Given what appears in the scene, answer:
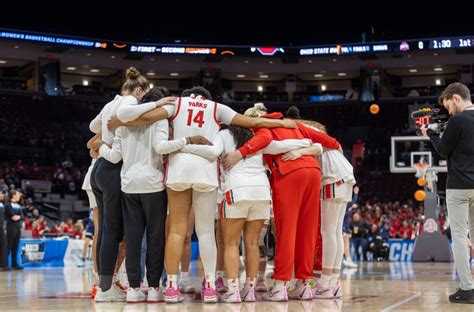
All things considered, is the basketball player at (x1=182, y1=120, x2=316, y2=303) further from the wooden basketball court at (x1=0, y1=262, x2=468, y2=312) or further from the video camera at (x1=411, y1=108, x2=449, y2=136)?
the video camera at (x1=411, y1=108, x2=449, y2=136)

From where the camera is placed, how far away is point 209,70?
35.8 metres

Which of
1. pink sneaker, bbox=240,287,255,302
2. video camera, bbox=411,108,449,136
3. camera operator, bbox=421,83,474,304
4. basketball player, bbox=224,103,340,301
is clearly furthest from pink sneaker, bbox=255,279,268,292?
video camera, bbox=411,108,449,136

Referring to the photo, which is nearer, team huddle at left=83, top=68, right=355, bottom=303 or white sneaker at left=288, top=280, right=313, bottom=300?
team huddle at left=83, top=68, right=355, bottom=303

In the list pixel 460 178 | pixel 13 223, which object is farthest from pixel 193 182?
pixel 13 223

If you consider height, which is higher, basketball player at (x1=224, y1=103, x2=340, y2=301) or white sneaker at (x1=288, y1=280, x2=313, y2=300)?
basketball player at (x1=224, y1=103, x2=340, y2=301)

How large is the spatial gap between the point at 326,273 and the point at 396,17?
1231 inches

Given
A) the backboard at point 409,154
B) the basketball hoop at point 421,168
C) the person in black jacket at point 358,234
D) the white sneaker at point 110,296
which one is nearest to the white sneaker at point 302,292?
the white sneaker at point 110,296

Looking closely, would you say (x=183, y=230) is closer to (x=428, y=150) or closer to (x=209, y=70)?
(x=428, y=150)

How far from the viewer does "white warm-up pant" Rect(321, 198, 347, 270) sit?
638cm

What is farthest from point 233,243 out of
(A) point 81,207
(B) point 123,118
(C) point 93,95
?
(C) point 93,95

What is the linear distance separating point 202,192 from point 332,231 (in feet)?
4.75

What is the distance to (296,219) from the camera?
603cm

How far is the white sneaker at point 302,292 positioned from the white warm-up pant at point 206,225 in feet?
2.94

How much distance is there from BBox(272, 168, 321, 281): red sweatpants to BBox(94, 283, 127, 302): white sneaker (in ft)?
4.54
